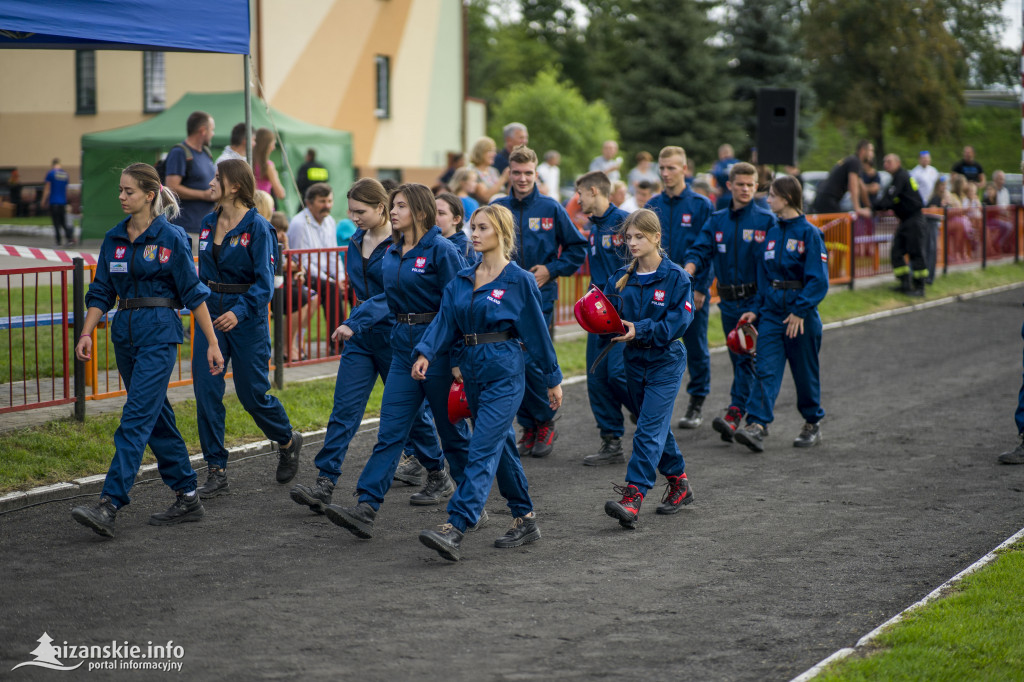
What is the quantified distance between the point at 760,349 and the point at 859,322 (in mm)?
8290

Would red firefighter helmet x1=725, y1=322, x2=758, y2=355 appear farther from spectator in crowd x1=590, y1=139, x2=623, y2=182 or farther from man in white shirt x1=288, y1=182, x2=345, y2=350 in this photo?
spectator in crowd x1=590, y1=139, x2=623, y2=182

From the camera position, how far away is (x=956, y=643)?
4.75m

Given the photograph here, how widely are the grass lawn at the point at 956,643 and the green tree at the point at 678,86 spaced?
3629 centimetres

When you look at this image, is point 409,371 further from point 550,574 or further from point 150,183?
point 150,183

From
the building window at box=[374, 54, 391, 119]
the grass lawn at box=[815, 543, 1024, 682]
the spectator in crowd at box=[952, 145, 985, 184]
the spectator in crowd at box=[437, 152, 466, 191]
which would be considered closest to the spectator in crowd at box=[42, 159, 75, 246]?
the spectator in crowd at box=[437, 152, 466, 191]

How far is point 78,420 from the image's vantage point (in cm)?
878

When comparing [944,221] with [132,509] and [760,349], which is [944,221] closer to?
[760,349]

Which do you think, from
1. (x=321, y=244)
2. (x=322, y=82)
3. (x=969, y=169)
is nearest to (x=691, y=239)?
(x=321, y=244)

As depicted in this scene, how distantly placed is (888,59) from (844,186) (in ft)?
87.8

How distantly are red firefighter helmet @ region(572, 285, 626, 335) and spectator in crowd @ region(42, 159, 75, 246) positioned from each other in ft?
37.5

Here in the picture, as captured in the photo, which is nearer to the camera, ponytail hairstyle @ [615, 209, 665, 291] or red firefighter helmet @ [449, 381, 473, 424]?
red firefighter helmet @ [449, 381, 473, 424]

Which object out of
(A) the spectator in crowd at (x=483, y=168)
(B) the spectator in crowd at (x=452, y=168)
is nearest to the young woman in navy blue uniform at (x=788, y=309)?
(A) the spectator in crowd at (x=483, y=168)

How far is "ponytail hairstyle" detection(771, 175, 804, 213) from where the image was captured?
28.8ft

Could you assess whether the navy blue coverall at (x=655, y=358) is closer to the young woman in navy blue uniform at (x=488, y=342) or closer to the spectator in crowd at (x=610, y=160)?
the young woman in navy blue uniform at (x=488, y=342)
